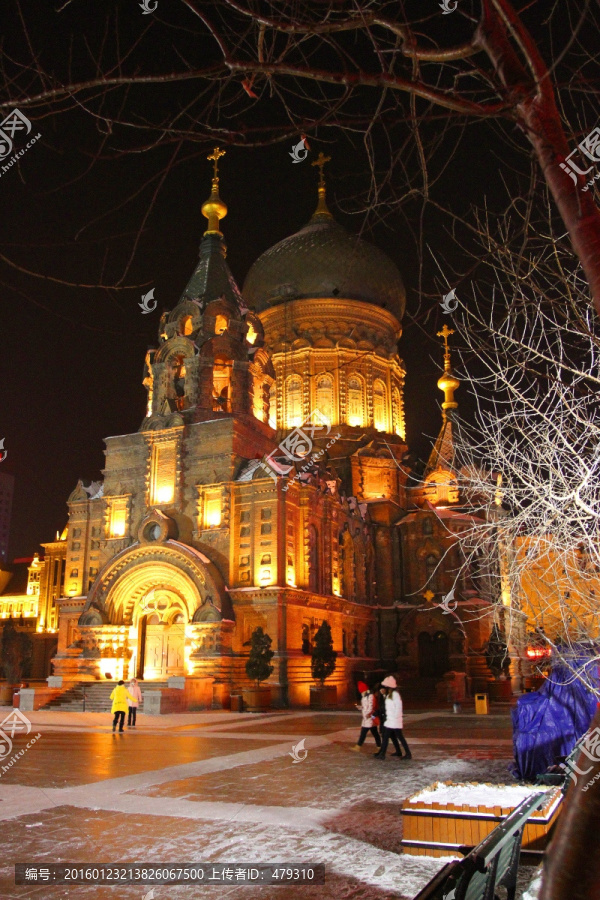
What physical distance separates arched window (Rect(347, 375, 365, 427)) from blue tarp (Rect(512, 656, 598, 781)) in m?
35.9

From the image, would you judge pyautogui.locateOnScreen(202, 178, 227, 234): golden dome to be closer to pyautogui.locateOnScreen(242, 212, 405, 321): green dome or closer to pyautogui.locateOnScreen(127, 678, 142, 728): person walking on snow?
pyautogui.locateOnScreen(242, 212, 405, 321): green dome

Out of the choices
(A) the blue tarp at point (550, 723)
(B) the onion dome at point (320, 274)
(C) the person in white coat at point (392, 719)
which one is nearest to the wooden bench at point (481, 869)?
(A) the blue tarp at point (550, 723)

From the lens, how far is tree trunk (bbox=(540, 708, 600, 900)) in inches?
93.9

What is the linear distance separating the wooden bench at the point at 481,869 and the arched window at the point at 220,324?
3394 centimetres

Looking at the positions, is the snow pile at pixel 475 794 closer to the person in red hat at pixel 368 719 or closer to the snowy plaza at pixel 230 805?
the snowy plaza at pixel 230 805

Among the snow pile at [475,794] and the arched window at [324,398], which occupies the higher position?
the arched window at [324,398]

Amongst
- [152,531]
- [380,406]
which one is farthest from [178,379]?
[380,406]

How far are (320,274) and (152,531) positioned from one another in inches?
838

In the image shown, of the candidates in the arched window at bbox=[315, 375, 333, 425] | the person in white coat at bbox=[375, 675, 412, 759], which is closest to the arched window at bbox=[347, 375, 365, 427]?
the arched window at bbox=[315, 375, 333, 425]

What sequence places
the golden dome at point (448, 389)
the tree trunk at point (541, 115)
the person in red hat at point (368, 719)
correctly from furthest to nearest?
the golden dome at point (448, 389) → the person in red hat at point (368, 719) → the tree trunk at point (541, 115)

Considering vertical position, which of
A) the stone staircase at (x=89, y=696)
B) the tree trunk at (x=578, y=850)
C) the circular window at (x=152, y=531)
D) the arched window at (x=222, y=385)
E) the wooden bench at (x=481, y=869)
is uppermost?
the arched window at (x=222, y=385)

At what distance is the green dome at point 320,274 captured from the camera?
47500 mm

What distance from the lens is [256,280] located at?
164ft

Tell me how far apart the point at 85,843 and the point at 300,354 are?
3981 cm
